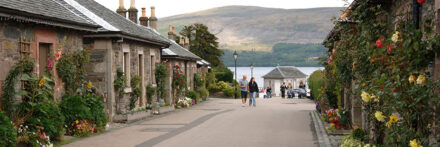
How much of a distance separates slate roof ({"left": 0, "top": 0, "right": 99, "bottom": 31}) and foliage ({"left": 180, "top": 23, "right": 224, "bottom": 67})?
5017cm

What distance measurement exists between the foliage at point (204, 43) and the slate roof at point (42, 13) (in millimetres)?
50167

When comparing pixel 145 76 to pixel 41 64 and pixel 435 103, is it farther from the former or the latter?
pixel 435 103

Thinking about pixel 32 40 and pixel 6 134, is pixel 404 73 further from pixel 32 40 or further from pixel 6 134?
pixel 32 40

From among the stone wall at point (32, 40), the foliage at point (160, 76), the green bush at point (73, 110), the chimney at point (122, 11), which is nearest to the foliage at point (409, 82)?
the stone wall at point (32, 40)

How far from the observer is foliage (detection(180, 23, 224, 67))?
217ft

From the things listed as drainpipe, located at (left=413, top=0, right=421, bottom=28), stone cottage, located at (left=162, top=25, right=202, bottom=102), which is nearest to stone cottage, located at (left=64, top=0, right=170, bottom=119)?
stone cottage, located at (left=162, top=25, right=202, bottom=102)

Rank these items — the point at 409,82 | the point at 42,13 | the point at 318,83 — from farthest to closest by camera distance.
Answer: the point at 318,83, the point at 42,13, the point at 409,82

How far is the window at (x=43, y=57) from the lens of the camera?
13957 millimetres

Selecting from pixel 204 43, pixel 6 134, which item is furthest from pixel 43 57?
pixel 204 43

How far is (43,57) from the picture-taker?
46.2ft

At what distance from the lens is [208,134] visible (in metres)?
15.0

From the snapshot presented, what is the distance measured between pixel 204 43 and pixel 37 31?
174 feet

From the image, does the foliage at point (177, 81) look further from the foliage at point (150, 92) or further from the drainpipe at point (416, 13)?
the drainpipe at point (416, 13)

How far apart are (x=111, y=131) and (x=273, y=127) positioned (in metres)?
5.14
